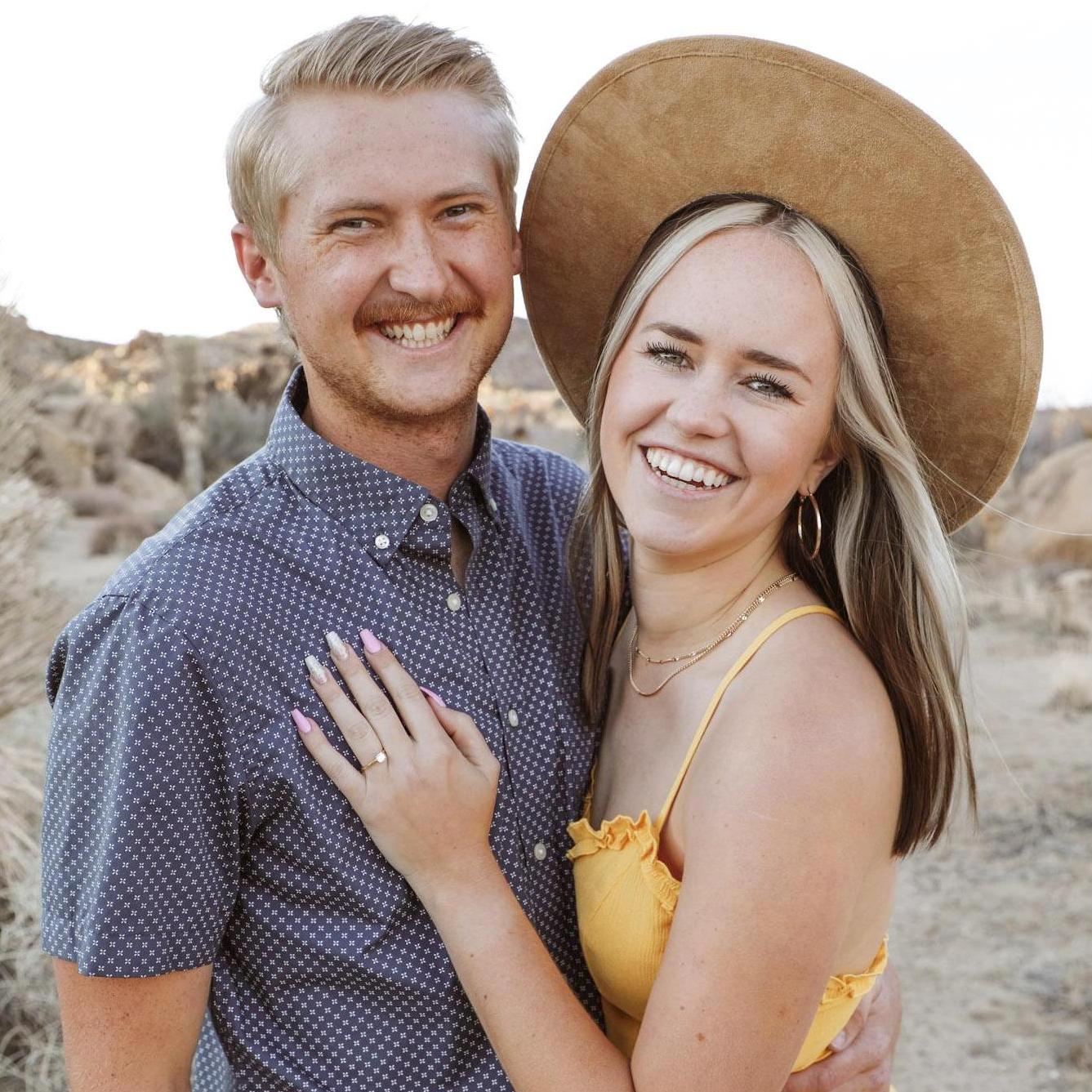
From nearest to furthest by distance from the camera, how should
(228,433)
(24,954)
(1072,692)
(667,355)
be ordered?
1. (667,355)
2. (24,954)
3. (1072,692)
4. (228,433)

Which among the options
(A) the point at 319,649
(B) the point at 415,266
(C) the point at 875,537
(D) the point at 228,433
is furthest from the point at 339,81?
(D) the point at 228,433

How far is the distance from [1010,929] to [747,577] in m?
4.15

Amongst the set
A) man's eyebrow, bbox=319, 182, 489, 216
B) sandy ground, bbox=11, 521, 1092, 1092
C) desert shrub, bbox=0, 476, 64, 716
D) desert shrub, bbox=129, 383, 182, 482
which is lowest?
desert shrub, bbox=129, 383, 182, 482

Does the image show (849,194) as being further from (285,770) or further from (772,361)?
(285,770)

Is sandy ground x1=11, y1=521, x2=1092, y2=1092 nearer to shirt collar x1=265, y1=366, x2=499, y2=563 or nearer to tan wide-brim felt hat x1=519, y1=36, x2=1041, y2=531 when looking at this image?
tan wide-brim felt hat x1=519, y1=36, x2=1041, y2=531

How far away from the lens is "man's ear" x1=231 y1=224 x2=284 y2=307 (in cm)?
240

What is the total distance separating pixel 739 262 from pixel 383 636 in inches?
35.3

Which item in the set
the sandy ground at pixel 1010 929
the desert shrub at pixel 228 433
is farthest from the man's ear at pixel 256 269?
the desert shrub at pixel 228 433

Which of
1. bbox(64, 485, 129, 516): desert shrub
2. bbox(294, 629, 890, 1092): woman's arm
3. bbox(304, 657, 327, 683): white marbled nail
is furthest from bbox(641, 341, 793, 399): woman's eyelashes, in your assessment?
bbox(64, 485, 129, 516): desert shrub

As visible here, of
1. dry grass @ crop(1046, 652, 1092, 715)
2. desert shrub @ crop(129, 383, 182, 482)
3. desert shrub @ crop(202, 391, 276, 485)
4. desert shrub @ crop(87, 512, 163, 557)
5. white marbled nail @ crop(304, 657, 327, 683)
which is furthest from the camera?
desert shrub @ crop(129, 383, 182, 482)

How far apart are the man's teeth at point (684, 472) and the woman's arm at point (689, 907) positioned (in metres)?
0.43

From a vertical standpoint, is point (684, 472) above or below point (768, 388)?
below

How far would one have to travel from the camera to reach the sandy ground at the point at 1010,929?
4.88 metres

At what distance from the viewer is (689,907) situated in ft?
6.44
